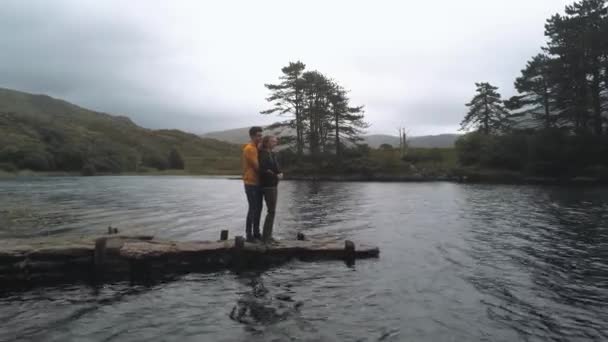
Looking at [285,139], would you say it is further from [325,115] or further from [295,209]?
[295,209]

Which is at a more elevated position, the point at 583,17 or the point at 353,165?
the point at 583,17

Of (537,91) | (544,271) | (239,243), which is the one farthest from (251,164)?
(537,91)

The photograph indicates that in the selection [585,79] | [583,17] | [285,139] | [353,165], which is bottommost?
[353,165]

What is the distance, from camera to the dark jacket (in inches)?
466

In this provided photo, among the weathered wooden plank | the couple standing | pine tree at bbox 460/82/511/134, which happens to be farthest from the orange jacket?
pine tree at bbox 460/82/511/134

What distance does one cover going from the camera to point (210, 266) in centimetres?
1161

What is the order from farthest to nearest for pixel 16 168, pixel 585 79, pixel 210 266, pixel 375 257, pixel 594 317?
pixel 16 168 < pixel 585 79 < pixel 375 257 < pixel 210 266 < pixel 594 317

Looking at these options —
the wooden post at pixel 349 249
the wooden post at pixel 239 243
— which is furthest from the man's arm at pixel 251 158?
the wooden post at pixel 349 249

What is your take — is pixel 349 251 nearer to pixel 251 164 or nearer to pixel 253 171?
pixel 253 171

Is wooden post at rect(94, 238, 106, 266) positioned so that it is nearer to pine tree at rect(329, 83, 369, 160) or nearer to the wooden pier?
the wooden pier

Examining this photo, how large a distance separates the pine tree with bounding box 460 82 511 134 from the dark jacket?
81566 mm

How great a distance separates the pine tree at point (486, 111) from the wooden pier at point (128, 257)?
81780 mm

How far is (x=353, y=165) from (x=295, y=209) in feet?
148

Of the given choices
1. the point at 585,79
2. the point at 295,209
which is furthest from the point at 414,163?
the point at 295,209
